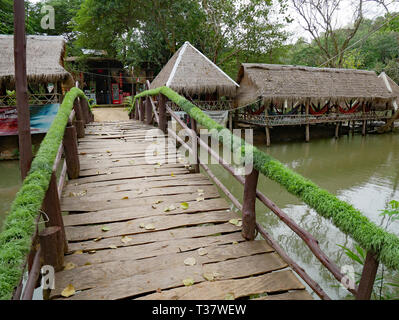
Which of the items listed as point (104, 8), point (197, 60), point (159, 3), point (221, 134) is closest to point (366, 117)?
point (197, 60)

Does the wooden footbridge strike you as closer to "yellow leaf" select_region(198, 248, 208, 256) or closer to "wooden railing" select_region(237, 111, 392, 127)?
"yellow leaf" select_region(198, 248, 208, 256)

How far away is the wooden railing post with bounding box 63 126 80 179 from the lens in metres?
3.14

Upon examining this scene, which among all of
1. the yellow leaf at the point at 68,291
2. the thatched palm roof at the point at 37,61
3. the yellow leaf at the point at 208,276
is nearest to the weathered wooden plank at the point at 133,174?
the yellow leaf at the point at 68,291

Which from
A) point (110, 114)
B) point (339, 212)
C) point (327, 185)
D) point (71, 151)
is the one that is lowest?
point (327, 185)

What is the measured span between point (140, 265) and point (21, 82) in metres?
1.51

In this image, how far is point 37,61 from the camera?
10172 mm

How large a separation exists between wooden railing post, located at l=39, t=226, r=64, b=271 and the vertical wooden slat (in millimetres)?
484

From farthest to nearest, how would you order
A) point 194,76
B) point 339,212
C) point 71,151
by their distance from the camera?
point 194,76, point 71,151, point 339,212

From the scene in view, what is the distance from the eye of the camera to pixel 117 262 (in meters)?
2.00

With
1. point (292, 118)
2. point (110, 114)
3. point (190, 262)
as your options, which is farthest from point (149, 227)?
point (110, 114)

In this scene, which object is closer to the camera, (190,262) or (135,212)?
(190,262)

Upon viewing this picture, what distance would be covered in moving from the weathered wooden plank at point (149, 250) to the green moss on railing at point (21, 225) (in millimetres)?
704

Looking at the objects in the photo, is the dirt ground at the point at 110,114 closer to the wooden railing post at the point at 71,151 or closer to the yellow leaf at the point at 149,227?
the wooden railing post at the point at 71,151

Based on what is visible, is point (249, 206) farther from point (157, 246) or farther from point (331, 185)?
point (331, 185)
